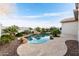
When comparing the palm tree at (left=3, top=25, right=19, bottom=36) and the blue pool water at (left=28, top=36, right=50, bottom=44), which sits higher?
the palm tree at (left=3, top=25, right=19, bottom=36)

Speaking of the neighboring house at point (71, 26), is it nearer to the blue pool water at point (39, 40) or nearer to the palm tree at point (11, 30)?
the blue pool water at point (39, 40)

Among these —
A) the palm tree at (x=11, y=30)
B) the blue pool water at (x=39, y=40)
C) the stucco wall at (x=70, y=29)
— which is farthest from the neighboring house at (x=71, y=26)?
the palm tree at (x=11, y=30)

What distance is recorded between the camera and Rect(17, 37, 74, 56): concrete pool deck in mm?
1886

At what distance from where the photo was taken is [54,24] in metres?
1.88

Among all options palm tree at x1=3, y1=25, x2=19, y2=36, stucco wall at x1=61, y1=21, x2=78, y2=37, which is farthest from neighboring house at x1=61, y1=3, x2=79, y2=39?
palm tree at x1=3, y1=25, x2=19, y2=36

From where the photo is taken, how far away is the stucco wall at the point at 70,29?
1865 mm

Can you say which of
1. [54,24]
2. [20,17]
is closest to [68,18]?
[54,24]

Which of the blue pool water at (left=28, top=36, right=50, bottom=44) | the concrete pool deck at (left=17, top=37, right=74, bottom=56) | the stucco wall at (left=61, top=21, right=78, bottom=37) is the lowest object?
the concrete pool deck at (left=17, top=37, right=74, bottom=56)

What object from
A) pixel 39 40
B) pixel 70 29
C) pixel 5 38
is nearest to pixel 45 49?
pixel 39 40

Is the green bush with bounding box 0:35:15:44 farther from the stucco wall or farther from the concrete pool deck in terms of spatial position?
the stucco wall

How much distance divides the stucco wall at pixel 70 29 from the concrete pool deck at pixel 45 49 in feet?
0.26

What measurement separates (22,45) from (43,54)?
28cm

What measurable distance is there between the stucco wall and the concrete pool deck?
8 centimetres

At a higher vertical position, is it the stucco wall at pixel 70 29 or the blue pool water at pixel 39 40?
the stucco wall at pixel 70 29
